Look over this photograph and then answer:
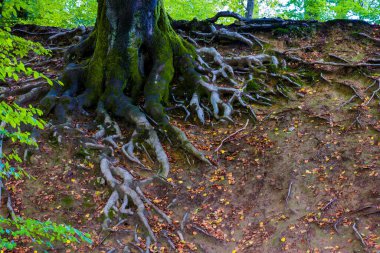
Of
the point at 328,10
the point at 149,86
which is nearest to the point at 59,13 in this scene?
the point at 149,86

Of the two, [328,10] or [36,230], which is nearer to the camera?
[36,230]

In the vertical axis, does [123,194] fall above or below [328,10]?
below

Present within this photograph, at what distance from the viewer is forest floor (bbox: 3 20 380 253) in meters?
5.29

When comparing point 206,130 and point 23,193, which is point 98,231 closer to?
point 23,193

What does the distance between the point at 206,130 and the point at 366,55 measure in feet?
15.8

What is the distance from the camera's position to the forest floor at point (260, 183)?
17.4 ft

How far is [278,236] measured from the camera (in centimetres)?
527

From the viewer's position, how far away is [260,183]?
6391 millimetres

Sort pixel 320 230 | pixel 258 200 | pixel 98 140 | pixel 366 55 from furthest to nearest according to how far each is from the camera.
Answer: pixel 366 55 < pixel 98 140 < pixel 258 200 < pixel 320 230

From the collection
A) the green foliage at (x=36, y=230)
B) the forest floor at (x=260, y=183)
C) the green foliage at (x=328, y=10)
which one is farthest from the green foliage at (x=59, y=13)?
the green foliage at (x=36, y=230)

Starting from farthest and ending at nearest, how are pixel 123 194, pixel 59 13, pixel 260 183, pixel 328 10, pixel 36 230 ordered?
pixel 328 10 → pixel 59 13 → pixel 260 183 → pixel 123 194 → pixel 36 230

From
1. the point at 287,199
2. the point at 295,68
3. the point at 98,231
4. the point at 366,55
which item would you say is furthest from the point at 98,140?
the point at 366,55

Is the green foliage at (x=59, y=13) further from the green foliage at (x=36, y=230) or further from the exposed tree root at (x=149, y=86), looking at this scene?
the green foliage at (x=36, y=230)

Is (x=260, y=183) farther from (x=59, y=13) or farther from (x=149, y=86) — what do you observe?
(x=59, y=13)
